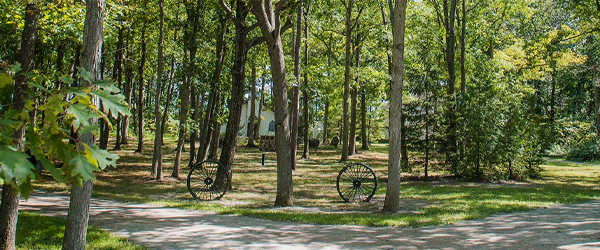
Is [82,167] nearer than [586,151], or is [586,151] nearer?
[82,167]

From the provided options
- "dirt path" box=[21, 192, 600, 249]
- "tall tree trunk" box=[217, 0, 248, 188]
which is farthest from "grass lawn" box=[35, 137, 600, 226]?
"tall tree trunk" box=[217, 0, 248, 188]

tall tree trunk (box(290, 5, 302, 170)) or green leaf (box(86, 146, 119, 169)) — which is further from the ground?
tall tree trunk (box(290, 5, 302, 170))

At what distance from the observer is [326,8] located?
83.0 ft

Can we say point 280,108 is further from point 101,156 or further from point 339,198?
point 101,156

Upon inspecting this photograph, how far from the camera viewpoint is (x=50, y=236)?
7043mm

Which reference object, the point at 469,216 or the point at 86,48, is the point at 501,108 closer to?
the point at 469,216

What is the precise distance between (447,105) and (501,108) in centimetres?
213

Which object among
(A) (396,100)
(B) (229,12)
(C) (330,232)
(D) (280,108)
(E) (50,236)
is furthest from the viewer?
(B) (229,12)

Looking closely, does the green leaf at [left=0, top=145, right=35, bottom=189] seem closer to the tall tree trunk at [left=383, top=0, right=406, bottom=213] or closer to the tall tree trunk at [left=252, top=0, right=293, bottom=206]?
the tall tree trunk at [left=383, top=0, right=406, bottom=213]

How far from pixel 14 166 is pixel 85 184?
144 inches

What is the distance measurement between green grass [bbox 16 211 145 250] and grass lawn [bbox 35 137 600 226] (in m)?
3.37

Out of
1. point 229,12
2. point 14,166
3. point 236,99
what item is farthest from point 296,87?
point 14,166

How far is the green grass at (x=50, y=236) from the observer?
6.50 metres

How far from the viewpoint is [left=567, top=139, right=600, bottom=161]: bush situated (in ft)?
96.6
